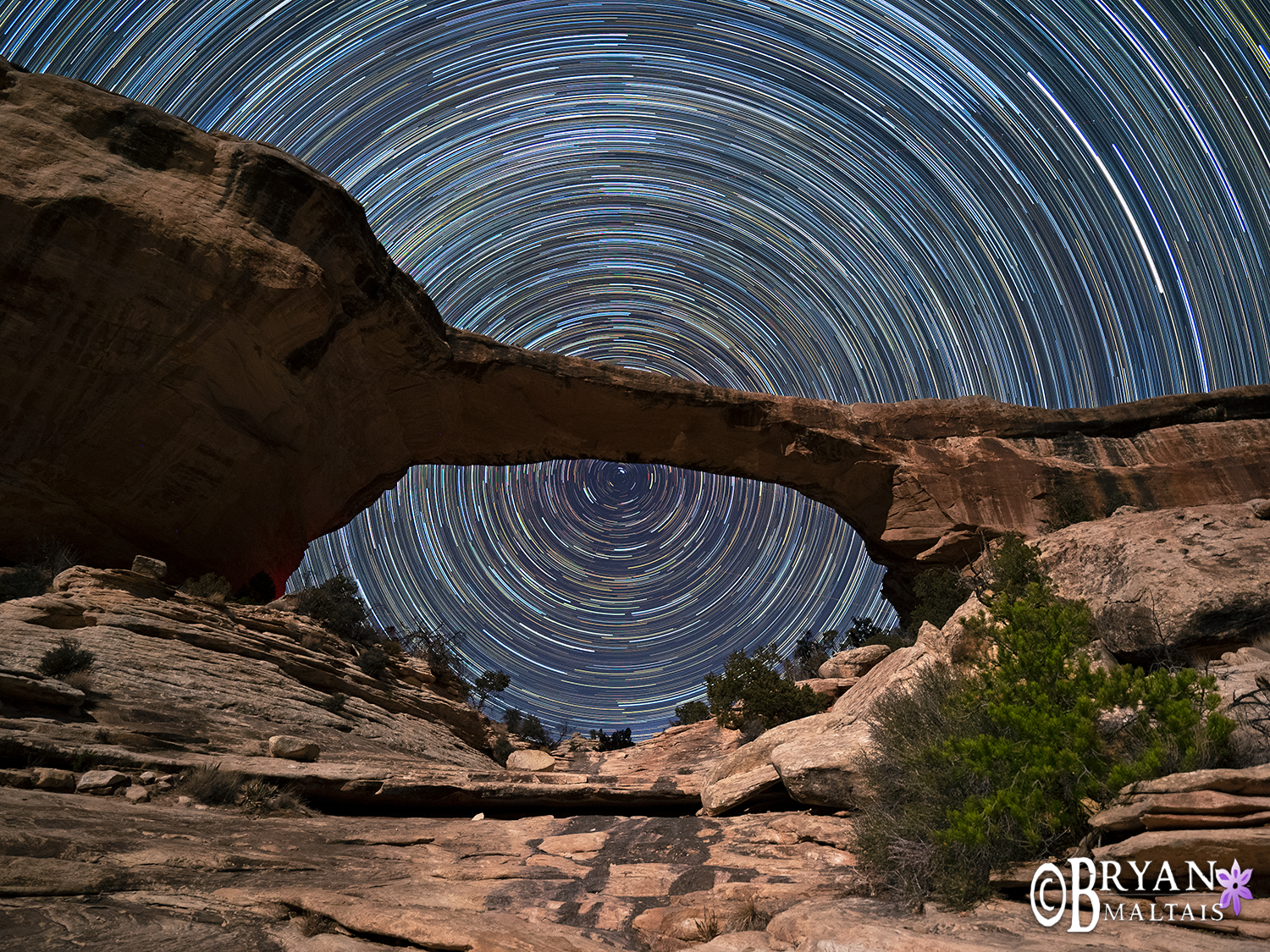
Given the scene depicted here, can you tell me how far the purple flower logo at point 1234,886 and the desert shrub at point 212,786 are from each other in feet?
27.6

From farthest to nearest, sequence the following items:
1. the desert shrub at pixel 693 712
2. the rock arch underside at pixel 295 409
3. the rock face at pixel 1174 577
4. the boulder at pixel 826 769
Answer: the desert shrub at pixel 693 712 < the rock arch underside at pixel 295 409 < the rock face at pixel 1174 577 < the boulder at pixel 826 769

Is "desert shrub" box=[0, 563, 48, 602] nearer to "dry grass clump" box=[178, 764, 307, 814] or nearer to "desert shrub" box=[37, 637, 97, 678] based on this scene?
"desert shrub" box=[37, 637, 97, 678]

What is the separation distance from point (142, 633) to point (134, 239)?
8585 mm

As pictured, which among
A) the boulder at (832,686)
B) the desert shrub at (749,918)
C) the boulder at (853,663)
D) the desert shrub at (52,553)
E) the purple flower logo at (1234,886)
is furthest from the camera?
the boulder at (853,663)

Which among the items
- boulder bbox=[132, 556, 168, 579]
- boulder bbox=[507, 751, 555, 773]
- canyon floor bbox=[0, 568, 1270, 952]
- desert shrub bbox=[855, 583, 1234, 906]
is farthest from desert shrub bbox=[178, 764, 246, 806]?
boulder bbox=[507, 751, 555, 773]

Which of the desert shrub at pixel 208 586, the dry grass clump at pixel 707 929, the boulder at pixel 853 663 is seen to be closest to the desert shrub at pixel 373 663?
the desert shrub at pixel 208 586

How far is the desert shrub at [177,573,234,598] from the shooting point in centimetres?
1462

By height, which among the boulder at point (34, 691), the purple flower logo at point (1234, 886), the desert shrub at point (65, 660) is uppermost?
the purple flower logo at point (1234, 886)

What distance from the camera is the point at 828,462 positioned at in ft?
75.0

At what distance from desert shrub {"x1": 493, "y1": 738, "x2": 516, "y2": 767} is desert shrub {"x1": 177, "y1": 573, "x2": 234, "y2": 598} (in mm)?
8920

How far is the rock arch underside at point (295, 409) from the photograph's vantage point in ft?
45.2

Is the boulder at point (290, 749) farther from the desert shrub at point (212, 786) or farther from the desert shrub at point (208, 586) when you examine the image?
the desert shrub at point (208, 586)

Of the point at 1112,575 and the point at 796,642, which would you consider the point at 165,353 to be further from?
the point at 796,642

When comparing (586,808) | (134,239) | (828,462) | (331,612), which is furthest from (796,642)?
(134,239)
